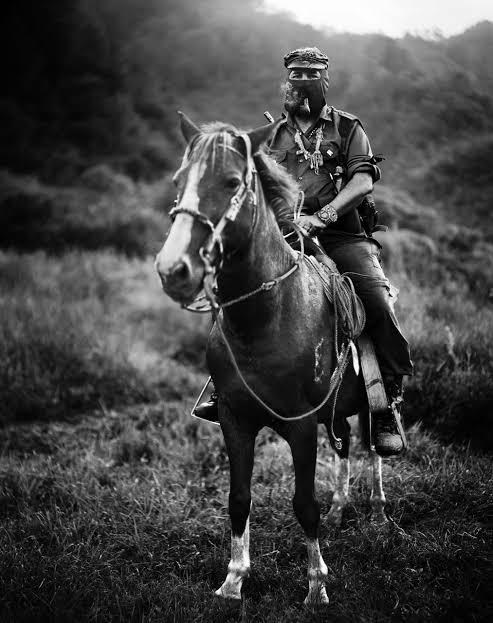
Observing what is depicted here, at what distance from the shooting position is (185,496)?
14.6 feet

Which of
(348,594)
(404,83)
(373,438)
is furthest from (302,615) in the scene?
(404,83)

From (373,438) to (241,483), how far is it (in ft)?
4.07

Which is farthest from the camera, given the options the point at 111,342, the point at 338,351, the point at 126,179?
the point at 126,179

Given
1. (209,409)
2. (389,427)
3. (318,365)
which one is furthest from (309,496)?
(389,427)

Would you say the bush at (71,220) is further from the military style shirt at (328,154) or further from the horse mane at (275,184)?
the horse mane at (275,184)

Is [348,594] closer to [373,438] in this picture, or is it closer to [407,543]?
[407,543]

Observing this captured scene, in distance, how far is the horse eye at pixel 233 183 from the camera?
231 centimetres

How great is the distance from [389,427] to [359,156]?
199 centimetres

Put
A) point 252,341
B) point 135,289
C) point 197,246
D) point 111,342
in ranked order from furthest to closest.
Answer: point 135,289, point 111,342, point 252,341, point 197,246

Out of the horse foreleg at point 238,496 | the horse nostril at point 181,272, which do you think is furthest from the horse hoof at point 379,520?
the horse nostril at point 181,272

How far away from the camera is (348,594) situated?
3078 millimetres

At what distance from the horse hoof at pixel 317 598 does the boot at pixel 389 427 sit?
1082 millimetres

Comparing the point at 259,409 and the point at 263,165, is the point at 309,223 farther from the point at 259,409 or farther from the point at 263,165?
the point at 259,409

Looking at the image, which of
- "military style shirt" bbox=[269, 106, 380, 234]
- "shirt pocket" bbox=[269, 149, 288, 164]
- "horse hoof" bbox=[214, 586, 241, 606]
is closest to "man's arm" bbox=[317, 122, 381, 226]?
"military style shirt" bbox=[269, 106, 380, 234]
